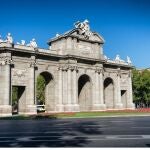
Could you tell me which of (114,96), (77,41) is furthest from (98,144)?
(114,96)

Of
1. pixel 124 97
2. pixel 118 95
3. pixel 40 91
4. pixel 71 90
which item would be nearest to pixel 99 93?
pixel 71 90

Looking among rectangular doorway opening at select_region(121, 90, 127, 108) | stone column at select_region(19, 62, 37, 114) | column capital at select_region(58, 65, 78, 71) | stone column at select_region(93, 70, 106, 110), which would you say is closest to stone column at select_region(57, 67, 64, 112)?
column capital at select_region(58, 65, 78, 71)

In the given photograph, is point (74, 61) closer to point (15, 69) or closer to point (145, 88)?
point (15, 69)

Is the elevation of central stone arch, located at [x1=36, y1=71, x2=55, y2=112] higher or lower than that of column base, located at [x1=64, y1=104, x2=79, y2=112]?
higher

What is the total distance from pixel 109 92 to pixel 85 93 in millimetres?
7800

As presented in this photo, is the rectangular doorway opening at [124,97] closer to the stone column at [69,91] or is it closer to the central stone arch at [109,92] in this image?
the central stone arch at [109,92]

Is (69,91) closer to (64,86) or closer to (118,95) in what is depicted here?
(64,86)

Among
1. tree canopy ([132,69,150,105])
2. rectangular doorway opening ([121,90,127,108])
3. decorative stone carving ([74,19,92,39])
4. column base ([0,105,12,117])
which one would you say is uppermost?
decorative stone carving ([74,19,92,39])

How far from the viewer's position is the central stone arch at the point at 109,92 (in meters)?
61.8

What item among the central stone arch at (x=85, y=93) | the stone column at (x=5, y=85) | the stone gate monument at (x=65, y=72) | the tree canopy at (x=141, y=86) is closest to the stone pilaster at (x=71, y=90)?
the stone gate monument at (x=65, y=72)

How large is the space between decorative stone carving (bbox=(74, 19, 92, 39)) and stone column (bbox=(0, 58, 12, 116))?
631 inches

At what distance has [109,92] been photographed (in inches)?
2474

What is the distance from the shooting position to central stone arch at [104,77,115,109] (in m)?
61.8

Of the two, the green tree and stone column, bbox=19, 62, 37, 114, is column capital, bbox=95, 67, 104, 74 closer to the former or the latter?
stone column, bbox=19, 62, 37, 114
